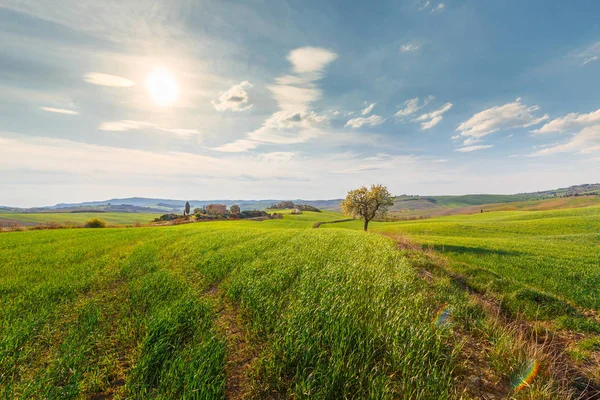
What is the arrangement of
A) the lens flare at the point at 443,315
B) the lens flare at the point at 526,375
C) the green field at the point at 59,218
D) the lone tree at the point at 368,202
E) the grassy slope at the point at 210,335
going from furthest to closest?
1. the green field at the point at 59,218
2. the lone tree at the point at 368,202
3. the lens flare at the point at 443,315
4. the lens flare at the point at 526,375
5. the grassy slope at the point at 210,335

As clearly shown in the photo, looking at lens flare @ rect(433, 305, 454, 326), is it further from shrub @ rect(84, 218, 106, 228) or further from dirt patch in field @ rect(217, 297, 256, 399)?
shrub @ rect(84, 218, 106, 228)

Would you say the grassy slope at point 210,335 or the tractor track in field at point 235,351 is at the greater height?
the grassy slope at point 210,335

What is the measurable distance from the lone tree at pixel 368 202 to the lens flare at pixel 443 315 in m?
38.0

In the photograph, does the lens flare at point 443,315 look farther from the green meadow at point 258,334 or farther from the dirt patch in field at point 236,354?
the dirt patch in field at point 236,354

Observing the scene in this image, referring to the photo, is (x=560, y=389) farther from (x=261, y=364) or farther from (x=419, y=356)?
(x=261, y=364)

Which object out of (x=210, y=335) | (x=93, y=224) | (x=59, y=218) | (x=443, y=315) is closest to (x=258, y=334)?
(x=210, y=335)

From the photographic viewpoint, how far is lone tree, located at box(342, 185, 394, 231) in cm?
4428

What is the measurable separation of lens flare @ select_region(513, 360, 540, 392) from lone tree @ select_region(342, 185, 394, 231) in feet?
133

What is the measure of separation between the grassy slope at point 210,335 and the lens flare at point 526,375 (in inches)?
47.5

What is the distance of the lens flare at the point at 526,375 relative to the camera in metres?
4.50

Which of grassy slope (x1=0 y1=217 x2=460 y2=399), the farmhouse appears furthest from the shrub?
grassy slope (x1=0 y1=217 x2=460 y2=399)

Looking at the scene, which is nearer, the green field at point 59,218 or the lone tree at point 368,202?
the lone tree at point 368,202

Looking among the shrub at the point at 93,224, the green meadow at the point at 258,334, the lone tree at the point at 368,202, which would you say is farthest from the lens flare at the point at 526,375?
the shrub at the point at 93,224

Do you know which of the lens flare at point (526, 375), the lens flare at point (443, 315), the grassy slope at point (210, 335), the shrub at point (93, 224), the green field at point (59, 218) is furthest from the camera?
the green field at point (59, 218)
